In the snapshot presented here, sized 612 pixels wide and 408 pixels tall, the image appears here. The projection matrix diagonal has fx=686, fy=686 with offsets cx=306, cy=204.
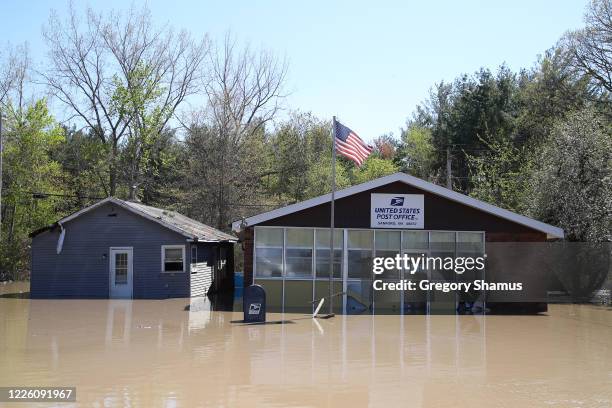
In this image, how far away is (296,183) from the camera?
44.6 m

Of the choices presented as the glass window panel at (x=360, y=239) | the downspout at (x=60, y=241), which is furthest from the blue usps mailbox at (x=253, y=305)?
the downspout at (x=60, y=241)

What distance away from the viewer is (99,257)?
2547cm

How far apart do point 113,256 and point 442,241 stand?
12.1 m

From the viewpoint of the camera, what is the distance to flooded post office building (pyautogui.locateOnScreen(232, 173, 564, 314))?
21.2 meters

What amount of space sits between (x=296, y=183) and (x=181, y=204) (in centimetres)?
781

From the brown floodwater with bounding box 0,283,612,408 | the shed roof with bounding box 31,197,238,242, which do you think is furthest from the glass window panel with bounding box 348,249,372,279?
the shed roof with bounding box 31,197,238,242

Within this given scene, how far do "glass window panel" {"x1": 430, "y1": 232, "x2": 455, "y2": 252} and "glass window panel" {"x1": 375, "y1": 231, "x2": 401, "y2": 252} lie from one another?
108 centimetres

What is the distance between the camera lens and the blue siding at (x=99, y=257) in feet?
82.8

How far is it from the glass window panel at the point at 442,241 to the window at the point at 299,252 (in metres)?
3.82

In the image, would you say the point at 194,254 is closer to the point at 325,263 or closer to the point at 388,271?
the point at 325,263

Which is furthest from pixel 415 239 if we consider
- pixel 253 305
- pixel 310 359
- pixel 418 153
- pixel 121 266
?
pixel 418 153

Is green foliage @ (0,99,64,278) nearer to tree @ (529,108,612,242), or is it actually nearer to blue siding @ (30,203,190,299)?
blue siding @ (30,203,190,299)

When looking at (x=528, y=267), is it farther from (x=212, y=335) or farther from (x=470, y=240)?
(x=212, y=335)

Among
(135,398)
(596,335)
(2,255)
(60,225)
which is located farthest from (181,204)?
(135,398)
